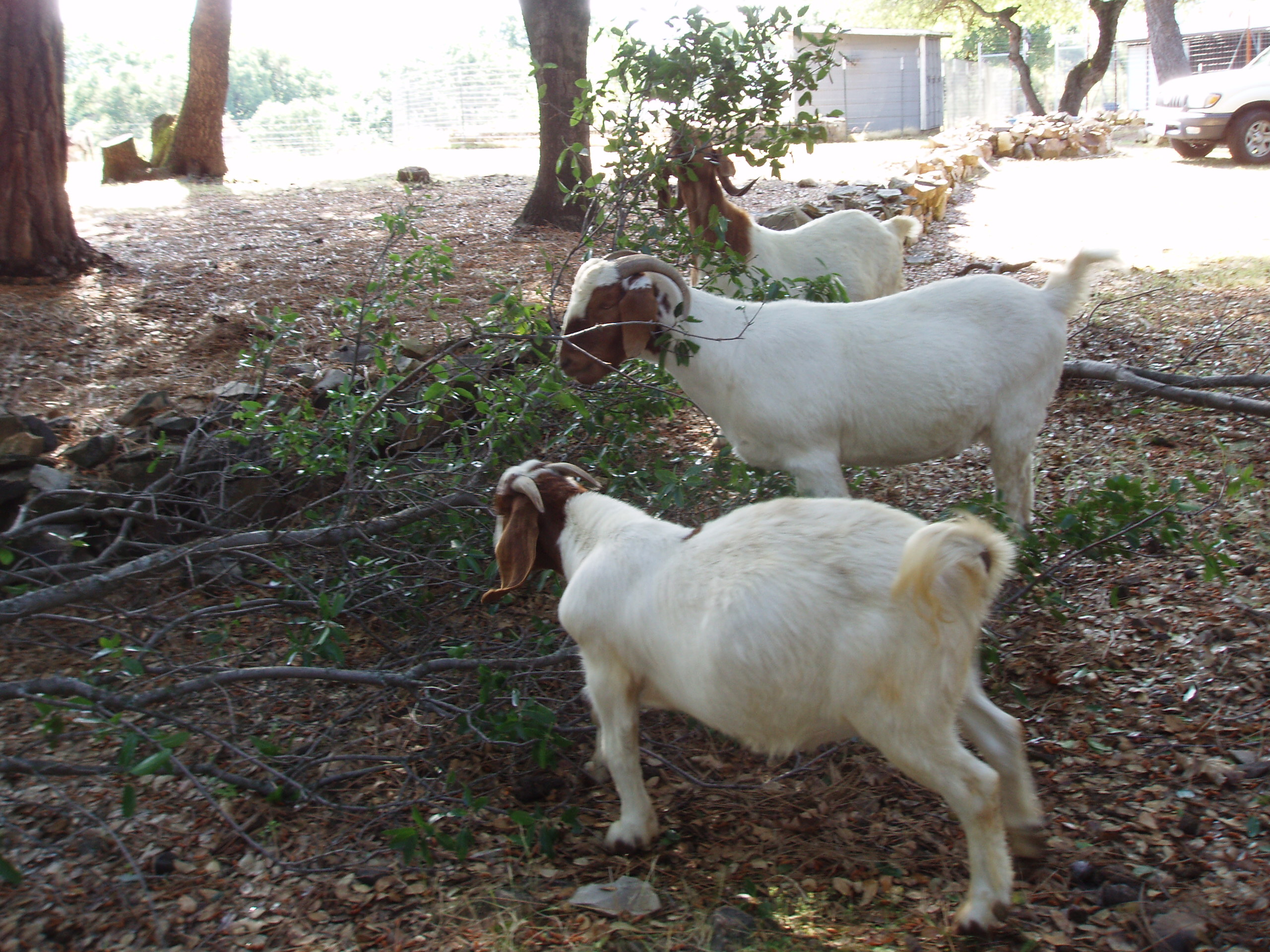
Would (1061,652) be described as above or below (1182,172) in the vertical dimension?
below

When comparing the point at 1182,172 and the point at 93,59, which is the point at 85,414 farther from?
the point at 93,59

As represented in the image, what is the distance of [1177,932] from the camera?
247 cm

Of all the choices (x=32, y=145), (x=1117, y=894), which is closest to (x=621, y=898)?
(x=1117, y=894)

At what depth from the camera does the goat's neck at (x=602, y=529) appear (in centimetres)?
300

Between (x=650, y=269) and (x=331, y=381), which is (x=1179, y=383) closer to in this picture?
(x=650, y=269)

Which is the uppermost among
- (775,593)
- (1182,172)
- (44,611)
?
(1182,172)

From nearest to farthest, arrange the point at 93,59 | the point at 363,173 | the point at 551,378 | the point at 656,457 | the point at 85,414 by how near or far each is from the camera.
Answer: the point at 551,378 < the point at 656,457 < the point at 85,414 < the point at 363,173 < the point at 93,59

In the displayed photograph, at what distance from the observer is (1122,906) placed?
2.64m

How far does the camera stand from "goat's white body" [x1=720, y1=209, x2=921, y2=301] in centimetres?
638

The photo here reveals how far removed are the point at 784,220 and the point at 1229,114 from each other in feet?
37.0

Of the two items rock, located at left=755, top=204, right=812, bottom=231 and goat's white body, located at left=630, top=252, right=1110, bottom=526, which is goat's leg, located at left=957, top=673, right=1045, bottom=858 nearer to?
goat's white body, located at left=630, top=252, right=1110, bottom=526

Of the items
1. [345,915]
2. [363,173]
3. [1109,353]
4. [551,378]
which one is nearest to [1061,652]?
[551,378]

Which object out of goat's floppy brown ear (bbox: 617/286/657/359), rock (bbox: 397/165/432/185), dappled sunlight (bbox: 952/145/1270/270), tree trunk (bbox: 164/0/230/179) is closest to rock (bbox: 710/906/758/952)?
goat's floppy brown ear (bbox: 617/286/657/359)

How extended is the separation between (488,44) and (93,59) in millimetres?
22145
